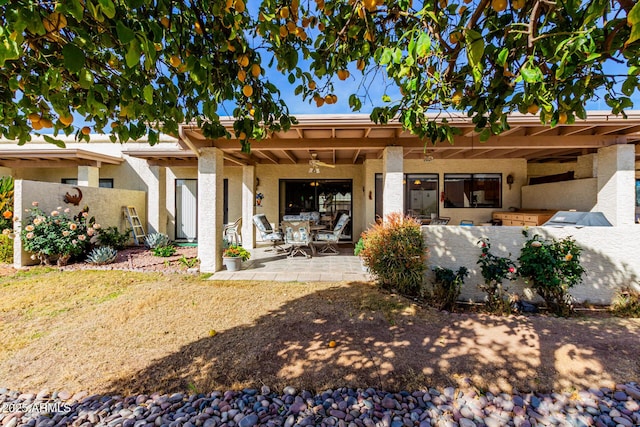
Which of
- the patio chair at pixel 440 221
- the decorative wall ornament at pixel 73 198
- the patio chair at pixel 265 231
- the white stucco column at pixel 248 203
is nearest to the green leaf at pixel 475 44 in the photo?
the patio chair at pixel 265 231

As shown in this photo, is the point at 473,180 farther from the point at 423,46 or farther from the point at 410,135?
the point at 423,46

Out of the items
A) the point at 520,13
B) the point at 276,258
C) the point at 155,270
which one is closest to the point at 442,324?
the point at 520,13

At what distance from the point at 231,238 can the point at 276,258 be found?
8.14 ft

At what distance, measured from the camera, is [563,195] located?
25.6ft

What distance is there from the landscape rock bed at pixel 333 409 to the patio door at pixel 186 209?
28.3 feet

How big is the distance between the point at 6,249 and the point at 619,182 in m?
13.9

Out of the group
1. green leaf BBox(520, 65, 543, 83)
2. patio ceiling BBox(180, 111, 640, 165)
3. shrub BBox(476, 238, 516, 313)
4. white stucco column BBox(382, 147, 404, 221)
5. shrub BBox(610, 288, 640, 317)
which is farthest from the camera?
white stucco column BBox(382, 147, 404, 221)

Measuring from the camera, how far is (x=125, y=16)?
194cm

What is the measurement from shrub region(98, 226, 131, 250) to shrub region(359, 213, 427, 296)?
7.61 m

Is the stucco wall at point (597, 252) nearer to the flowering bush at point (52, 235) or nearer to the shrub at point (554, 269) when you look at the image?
the shrub at point (554, 269)

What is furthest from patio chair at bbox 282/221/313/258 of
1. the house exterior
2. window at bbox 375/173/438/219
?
window at bbox 375/173/438/219

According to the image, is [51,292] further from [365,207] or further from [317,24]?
[365,207]

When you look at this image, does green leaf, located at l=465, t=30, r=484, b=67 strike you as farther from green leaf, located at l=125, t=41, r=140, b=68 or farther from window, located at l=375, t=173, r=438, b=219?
window, located at l=375, t=173, r=438, b=219

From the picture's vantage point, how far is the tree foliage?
5.83 ft
